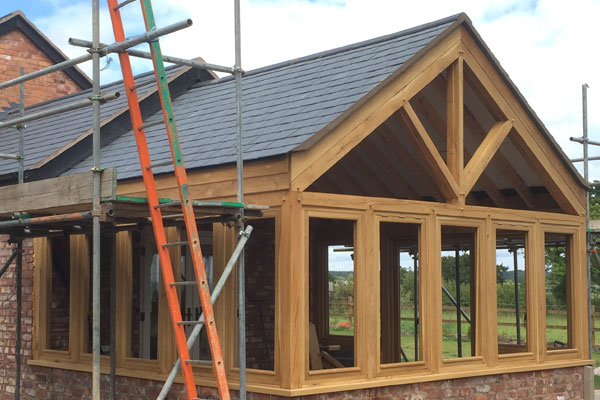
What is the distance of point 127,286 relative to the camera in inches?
442

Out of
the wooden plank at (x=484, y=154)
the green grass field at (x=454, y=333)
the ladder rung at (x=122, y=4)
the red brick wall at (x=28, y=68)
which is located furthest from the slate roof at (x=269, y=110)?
the green grass field at (x=454, y=333)

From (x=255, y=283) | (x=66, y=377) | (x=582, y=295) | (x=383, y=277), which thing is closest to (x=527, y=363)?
(x=582, y=295)

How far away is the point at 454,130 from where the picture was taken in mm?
10961

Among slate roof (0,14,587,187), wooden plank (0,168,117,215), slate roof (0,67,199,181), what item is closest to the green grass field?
slate roof (0,67,199,181)

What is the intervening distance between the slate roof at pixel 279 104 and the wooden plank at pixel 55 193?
1779 millimetres

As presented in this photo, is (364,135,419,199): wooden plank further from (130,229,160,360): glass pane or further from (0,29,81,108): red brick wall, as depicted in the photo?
(0,29,81,108): red brick wall

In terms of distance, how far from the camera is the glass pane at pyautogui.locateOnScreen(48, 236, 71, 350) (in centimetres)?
1244

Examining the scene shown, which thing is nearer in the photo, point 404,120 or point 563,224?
point 404,120

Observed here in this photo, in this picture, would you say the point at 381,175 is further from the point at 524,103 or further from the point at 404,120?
the point at 404,120

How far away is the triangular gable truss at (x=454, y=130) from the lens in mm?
9500

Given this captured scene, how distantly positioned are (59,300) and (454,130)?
5.73m

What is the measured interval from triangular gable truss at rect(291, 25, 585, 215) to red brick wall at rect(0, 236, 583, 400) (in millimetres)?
2169

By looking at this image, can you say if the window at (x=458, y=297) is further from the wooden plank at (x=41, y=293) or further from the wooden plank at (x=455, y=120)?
the wooden plank at (x=41, y=293)

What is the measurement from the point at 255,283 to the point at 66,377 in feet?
11.2
